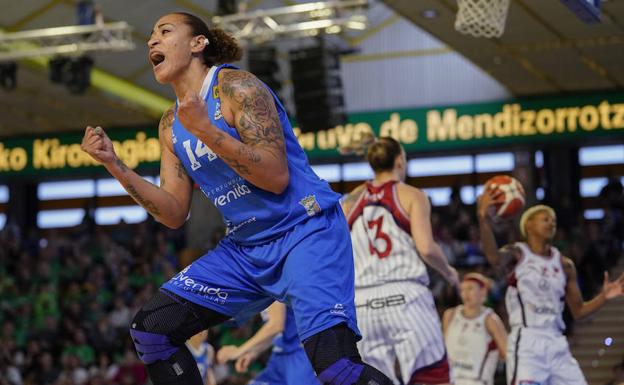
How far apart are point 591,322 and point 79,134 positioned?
17438mm

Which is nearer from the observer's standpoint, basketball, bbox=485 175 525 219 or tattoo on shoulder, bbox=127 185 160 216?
tattoo on shoulder, bbox=127 185 160 216

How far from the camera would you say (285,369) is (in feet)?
25.2

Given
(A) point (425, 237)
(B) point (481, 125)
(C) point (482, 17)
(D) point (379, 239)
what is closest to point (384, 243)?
(D) point (379, 239)

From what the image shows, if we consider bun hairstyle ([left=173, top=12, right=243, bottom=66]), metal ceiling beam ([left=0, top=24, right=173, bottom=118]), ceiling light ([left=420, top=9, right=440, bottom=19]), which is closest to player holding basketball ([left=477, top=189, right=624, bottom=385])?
bun hairstyle ([left=173, top=12, right=243, bottom=66])

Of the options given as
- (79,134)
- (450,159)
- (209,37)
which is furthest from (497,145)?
(209,37)

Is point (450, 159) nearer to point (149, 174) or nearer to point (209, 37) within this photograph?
point (149, 174)

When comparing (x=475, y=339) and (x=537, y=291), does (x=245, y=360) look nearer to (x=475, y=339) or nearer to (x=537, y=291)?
(x=537, y=291)

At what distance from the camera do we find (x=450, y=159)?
25.1m

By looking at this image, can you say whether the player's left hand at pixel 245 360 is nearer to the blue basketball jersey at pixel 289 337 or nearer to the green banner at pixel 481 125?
the blue basketball jersey at pixel 289 337

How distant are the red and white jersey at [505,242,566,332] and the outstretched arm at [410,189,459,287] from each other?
944mm

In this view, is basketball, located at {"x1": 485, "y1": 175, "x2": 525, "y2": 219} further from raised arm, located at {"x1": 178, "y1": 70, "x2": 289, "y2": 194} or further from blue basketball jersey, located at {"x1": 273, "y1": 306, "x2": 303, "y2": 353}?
raised arm, located at {"x1": 178, "y1": 70, "x2": 289, "y2": 194}

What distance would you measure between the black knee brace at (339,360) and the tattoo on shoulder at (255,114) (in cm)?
79

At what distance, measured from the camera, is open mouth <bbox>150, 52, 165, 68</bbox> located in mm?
5121

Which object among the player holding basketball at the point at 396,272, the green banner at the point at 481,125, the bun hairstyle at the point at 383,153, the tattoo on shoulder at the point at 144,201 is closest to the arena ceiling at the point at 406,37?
the green banner at the point at 481,125
